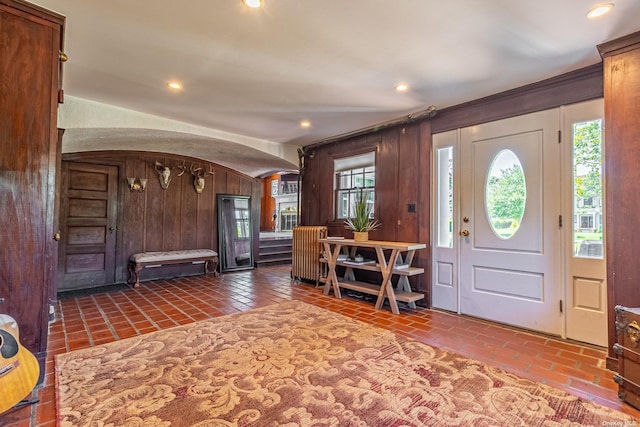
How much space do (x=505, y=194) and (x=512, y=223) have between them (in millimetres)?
311

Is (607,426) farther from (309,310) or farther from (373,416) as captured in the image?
(309,310)

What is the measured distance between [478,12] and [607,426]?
2476mm

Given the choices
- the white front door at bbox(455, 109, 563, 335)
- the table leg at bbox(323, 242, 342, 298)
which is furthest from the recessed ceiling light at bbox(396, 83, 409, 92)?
the table leg at bbox(323, 242, 342, 298)

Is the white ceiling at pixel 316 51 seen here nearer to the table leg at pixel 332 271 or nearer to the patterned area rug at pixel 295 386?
the table leg at pixel 332 271

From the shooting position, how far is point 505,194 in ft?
10.2

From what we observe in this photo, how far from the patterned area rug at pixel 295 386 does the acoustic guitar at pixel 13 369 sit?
1.00 feet

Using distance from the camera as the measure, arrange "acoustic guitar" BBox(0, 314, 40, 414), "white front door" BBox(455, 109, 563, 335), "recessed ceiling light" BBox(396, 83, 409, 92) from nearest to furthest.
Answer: "acoustic guitar" BBox(0, 314, 40, 414), "white front door" BBox(455, 109, 563, 335), "recessed ceiling light" BBox(396, 83, 409, 92)

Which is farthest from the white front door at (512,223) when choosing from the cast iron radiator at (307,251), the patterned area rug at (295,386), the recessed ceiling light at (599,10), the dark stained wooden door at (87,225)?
the dark stained wooden door at (87,225)

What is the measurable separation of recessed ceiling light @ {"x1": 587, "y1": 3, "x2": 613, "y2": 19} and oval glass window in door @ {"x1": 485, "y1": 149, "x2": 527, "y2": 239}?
1.35 meters

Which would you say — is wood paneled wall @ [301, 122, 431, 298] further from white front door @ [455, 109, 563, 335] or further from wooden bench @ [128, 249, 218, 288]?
wooden bench @ [128, 249, 218, 288]

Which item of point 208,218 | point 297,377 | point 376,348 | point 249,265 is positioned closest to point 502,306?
point 376,348

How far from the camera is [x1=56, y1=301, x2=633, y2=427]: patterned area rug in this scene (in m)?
1.58

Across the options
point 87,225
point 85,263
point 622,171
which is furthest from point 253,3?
point 85,263

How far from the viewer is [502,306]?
3.10 m
